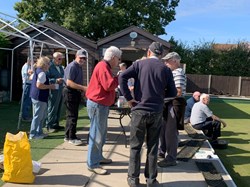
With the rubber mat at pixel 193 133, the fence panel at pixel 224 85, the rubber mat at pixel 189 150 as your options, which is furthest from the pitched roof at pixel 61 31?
the fence panel at pixel 224 85

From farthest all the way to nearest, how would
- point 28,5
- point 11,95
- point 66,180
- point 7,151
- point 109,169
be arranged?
point 28,5
point 11,95
point 109,169
point 66,180
point 7,151

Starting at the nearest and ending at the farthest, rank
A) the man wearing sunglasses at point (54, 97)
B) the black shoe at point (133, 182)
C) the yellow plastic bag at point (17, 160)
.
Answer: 1. the yellow plastic bag at point (17, 160)
2. the black shoe at point (133, 182)
3. the man wearing sunglasses at point (54, 97)

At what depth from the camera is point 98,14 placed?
85.7ft

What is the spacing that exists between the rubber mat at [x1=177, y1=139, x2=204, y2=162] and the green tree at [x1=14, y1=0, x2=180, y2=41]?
20766 millimetres

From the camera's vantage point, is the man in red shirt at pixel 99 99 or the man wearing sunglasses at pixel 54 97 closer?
the man in red shirt at pixel 99 99

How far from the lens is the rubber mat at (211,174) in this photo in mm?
4410

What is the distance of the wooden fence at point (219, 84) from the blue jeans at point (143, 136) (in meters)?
19.8

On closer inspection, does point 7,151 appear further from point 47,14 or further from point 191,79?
point 47,14

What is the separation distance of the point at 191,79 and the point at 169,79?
19.9m

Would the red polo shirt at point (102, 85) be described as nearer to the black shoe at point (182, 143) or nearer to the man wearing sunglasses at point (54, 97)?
the black shoe at point (182, 143)

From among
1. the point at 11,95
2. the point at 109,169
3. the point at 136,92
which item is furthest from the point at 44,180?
the point at 11,95

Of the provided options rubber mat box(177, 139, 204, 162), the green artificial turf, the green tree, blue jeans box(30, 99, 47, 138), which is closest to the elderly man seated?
the green artificial turf

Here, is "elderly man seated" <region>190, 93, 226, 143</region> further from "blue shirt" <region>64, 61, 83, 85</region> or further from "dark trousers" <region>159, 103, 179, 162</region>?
"blue shirt" <region>64, 61, 83, 85</region>

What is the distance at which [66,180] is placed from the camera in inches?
167
